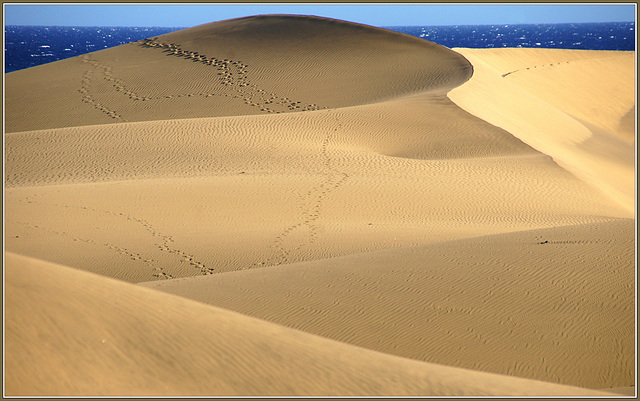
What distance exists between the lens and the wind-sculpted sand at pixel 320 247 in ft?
16.4

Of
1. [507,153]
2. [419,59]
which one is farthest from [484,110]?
[419,59]

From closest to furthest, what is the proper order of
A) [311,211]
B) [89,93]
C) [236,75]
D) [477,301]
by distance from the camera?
[477,301] → [311,211] → [89,93] → [236,75]

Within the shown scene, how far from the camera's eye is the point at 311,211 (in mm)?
12727

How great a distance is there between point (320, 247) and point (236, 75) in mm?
21602

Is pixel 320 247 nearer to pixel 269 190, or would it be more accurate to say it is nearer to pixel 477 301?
pixel 269 190

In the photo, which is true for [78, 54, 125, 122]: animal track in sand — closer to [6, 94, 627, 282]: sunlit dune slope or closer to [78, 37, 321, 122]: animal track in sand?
[78, 37, 321, 122]: animal track in sand

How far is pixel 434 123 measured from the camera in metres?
20.3

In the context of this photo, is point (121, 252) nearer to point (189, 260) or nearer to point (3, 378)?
point (189, 260)

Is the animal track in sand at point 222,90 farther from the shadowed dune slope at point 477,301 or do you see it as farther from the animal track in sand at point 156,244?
the shadowed dune slope at point 477,301

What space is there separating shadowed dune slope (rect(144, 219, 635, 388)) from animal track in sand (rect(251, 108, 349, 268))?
117cm

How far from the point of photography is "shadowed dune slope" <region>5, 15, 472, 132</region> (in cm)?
2709

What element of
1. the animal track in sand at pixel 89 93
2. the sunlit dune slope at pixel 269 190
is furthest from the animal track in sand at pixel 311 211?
the animal track in sand at pixel 89 93

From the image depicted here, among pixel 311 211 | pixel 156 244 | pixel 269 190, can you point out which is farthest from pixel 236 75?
pixel 156 244

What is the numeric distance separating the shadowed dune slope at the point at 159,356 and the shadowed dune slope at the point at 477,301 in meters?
1.39
